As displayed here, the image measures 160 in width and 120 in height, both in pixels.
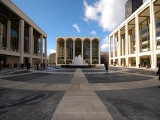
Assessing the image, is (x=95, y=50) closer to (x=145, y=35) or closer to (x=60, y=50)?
(x=60, y=50)

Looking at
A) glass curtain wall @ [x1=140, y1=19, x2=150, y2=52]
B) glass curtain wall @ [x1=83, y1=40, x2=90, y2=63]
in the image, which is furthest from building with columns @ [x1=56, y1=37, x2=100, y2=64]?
glass curtain wall @ [x1=140, y1=19, x2=150, y2=52]

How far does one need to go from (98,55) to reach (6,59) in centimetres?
7807

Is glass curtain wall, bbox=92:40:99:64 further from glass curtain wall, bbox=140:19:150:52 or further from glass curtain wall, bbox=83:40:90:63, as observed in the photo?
glass curtain wall, bbox=140:19:150:52

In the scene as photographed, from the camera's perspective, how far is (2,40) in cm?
4169

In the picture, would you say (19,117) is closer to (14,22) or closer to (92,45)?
(14,22)

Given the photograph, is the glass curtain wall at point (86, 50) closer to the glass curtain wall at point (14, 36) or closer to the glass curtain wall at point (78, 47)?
the glass curtain wall at point (78, 47)

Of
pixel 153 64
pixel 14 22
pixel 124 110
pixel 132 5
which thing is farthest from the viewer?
pixel 132 5

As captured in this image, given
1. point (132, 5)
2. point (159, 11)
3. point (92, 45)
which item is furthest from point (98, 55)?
point (132, 5)

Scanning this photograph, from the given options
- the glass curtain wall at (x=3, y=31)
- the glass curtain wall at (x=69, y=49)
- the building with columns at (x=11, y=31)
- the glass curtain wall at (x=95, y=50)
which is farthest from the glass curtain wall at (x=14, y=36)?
the glass curtain wall at (x=95, y=50)

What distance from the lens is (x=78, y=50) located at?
375 ft

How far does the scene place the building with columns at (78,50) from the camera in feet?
368

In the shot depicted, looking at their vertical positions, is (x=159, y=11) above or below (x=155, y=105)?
above

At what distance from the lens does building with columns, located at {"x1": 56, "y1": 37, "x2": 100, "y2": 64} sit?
368ft

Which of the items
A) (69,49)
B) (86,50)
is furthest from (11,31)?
(86,50)
